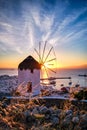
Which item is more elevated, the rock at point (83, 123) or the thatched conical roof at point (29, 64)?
the thatched conical roof at point (29, 64)

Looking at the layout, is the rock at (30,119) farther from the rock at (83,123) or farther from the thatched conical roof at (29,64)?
the thatched conical roof at (29,64)

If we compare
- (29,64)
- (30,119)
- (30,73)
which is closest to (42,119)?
(30,119)

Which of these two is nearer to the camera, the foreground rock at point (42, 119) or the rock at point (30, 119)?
the foreground rock at point (42, 119)

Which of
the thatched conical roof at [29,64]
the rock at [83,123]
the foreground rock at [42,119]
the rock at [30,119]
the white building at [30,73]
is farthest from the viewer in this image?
the thatched conical roof at [29,64]

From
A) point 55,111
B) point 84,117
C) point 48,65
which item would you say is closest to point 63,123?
point 84,117

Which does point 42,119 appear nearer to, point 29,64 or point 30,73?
point 30,73

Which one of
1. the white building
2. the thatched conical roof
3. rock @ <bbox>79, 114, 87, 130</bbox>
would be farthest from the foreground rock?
the thatched conical roof

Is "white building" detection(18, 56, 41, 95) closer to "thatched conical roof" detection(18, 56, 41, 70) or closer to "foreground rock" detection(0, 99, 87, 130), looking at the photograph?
"thatched conical roof" detection(18, 56, 41, 70)

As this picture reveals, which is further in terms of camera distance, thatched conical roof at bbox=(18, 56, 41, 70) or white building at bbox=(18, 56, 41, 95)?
thatched conical roof at bbox=(18, 56, 41, 70)

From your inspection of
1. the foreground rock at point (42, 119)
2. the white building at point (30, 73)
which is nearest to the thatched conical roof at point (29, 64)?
the white building at point (30, 73)

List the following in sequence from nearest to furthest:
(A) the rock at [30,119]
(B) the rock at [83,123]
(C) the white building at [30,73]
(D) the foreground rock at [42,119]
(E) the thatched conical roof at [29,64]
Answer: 1. (D) the foreground rock at [42,119]
2. (B) the rock at [83,123]
3. (A) the rock at [30,119]
4. (C) the white building at [30,73]
5. (E) the thatched conical roof at [29,64]

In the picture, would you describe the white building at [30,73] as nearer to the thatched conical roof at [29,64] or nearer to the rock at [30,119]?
the thatched conical roof at [29,64]

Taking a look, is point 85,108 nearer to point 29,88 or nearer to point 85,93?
point 85,93

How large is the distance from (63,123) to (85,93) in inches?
189
